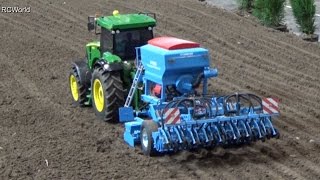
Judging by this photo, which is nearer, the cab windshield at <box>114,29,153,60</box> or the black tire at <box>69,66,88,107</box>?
the cab windshield at <box>114,29,153,60</box>

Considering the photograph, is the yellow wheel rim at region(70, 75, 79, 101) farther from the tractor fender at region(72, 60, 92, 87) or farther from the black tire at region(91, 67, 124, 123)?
the black tire at region(91, 67, 124, 123)

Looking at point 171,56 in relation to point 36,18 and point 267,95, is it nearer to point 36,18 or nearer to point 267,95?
point 267,95

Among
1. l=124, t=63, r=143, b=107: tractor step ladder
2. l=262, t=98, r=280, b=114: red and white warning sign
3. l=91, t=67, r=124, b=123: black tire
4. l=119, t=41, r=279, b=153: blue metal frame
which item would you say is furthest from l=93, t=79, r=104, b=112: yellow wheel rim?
l=262, t=98, r=280, b=114: red and white warning sign

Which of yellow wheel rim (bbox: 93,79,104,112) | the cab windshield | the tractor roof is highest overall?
the tractor roof

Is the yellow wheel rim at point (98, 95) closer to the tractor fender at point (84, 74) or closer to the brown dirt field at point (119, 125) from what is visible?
the brown dirt field at point (119, 125)

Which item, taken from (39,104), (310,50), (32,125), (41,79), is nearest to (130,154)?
(32,125)

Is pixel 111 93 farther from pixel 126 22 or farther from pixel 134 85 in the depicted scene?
pixel 126 22

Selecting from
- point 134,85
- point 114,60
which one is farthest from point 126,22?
point 134,85
